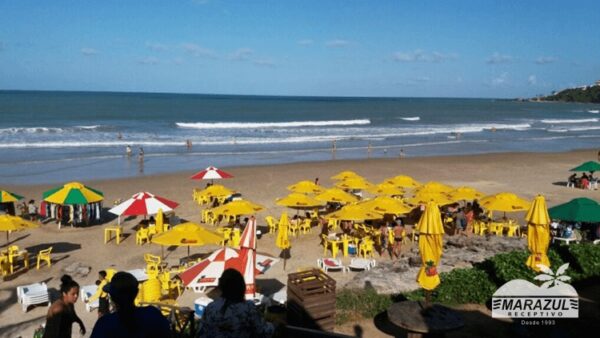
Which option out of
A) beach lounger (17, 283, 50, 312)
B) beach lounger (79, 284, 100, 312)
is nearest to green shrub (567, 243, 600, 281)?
beach lounger (79, 284, 100, 312)

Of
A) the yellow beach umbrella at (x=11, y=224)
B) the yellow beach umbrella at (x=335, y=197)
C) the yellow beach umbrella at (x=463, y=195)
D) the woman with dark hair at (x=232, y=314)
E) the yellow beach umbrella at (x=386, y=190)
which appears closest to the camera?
the woman with dark hair at (x=232, y=314)

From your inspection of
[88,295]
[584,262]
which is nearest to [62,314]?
[88,295]

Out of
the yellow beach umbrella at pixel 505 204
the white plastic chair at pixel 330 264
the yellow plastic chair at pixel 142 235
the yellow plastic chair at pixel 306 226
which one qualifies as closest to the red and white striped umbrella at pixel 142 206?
the yellow plastic chair at pixel 142 235

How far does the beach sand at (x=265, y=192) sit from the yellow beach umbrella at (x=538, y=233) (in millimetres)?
2985

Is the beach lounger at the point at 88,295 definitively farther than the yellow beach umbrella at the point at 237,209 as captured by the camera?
No

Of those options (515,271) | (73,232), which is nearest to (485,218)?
(515,271)

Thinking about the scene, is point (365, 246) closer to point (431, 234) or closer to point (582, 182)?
point (431, 234)

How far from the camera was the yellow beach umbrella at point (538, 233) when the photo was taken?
27.9ft

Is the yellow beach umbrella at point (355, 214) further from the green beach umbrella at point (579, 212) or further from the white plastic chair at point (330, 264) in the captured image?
the green beach umbrella at point (579, 212)

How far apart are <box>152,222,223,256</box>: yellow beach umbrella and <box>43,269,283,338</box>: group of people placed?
17.3 ft

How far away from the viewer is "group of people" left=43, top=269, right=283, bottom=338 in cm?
349

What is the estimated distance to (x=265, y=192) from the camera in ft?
70.3

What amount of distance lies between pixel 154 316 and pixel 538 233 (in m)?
6.99

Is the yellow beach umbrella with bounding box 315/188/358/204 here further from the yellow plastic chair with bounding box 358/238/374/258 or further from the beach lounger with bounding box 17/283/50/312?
the beach lounger with bounding box 17/283/50/312
